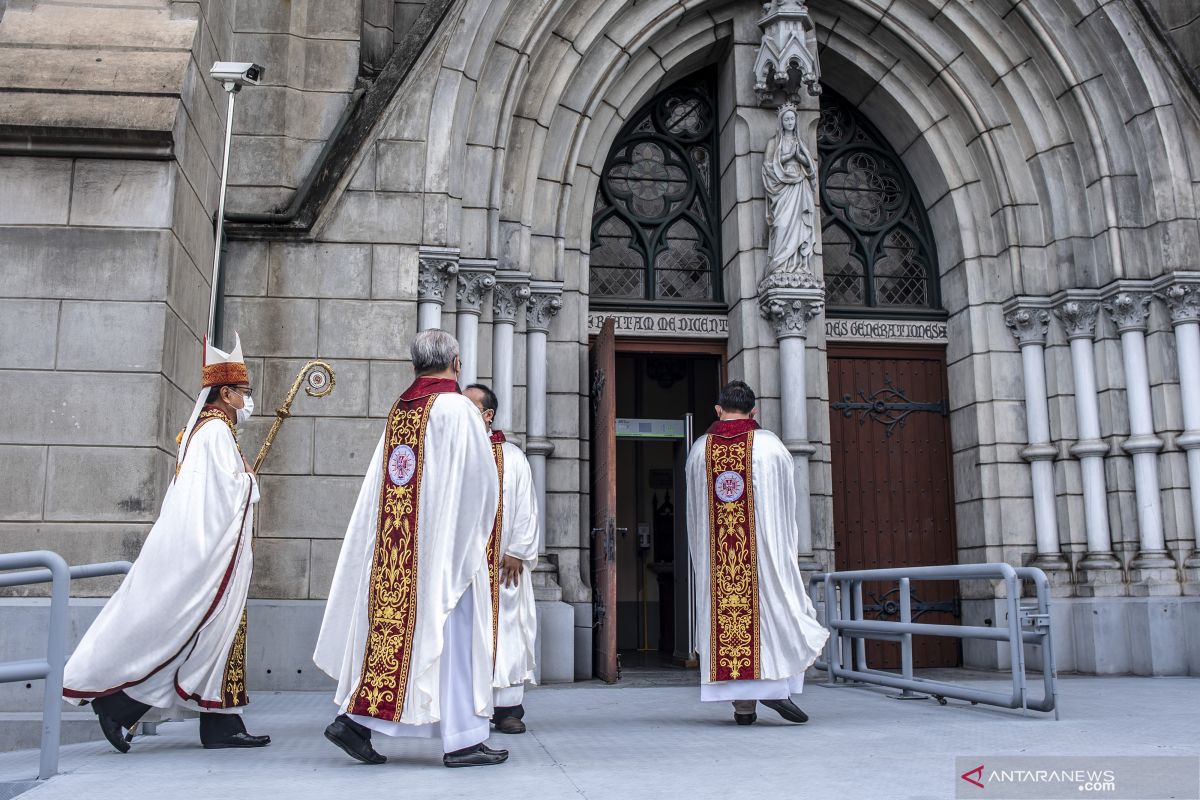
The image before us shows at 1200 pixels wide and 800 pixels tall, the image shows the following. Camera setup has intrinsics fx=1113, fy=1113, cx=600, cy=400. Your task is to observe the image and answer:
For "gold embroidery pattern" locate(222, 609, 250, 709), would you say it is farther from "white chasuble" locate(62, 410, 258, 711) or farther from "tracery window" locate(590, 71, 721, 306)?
"tracery window" locate(590, 71, 721, 306)

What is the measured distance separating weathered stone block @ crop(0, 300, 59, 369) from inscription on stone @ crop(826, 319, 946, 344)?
7.49 metres

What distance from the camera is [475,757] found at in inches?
195

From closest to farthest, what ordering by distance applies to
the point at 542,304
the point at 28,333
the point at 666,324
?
1. the point at 28,333
2. the point at 542,304
3. the point at 666,324

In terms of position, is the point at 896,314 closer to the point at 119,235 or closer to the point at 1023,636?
the point at 1023,636

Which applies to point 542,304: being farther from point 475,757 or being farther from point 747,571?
point 475,757

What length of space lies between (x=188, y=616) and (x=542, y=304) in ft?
18.2

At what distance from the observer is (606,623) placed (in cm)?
965

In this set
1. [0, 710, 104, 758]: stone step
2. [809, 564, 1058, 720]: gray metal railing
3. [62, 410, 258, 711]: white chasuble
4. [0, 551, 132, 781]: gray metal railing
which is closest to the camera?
[0, 551, 132, 781]: gray metal railing

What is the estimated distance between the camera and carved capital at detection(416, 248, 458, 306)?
9477 mm

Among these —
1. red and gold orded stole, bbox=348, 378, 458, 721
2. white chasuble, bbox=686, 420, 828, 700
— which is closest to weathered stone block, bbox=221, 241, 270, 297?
white chasuble, bbox=686, 420, 828, 700

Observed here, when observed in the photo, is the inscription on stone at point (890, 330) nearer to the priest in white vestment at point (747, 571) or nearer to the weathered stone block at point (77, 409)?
the priest in white vestment at point (747, 571)

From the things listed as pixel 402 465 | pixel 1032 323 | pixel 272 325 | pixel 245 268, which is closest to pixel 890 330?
pixel 1032 323

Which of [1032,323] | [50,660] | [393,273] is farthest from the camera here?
[1032,323]

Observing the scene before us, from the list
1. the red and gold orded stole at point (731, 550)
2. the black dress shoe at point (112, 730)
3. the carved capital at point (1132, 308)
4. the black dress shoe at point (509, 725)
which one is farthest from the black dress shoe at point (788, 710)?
the carved capital at point (1132, 308)
